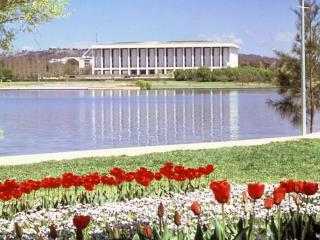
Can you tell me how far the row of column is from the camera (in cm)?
17212

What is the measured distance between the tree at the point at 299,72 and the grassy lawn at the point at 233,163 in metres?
10.5

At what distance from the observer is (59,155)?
54.7 ft

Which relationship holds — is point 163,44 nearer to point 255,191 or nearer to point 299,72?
point 299,72

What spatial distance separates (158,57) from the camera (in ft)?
571

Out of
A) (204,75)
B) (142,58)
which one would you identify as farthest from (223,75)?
(142,58)

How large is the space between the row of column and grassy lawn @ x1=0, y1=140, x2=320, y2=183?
155754 millimetres

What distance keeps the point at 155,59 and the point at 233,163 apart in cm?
16038

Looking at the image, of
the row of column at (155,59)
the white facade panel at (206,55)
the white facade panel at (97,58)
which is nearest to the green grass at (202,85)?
the row of column at (155,59)

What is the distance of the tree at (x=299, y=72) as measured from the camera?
2661cm

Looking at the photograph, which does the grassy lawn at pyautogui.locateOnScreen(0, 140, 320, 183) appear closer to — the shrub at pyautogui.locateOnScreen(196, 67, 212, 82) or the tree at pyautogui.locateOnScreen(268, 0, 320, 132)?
the tree at pyautogui.locateOnScreen(268, 0, 320, 132)

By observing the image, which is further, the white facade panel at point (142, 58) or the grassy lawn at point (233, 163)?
the white facade panel at point (142, 58)

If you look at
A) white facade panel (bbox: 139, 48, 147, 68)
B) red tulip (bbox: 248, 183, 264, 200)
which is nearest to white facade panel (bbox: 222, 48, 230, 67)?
white facade panel (bbox: 139, 48, 147, 68)

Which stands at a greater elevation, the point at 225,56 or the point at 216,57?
the point at 225,56

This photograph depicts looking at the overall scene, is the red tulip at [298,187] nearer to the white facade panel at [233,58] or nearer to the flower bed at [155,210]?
the flower bed at [155,210]
